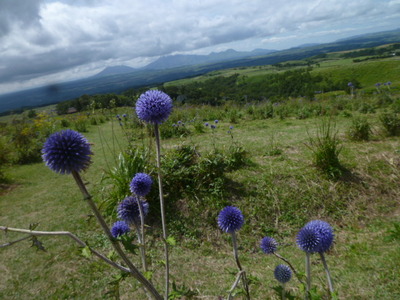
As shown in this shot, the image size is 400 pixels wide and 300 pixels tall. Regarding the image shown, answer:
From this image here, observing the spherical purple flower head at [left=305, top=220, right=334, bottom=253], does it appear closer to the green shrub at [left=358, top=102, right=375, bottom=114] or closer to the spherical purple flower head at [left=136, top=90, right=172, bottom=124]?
the spherical purple flower head at [left=136, top=90, right=172, bottom=124]

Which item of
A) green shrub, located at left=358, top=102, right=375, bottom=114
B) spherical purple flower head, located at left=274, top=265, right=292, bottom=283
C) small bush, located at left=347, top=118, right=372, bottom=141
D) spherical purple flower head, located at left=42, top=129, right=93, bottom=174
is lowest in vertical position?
green shrub, located at left=358, top=102, right=375, bottom=114

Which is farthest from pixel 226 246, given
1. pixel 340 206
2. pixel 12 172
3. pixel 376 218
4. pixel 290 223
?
pixel 12 172

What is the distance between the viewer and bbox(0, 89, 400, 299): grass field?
3506mm

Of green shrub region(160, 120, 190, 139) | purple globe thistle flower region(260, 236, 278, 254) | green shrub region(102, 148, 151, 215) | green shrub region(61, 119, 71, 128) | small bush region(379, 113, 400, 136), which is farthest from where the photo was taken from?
green shrub region(61, 119, 71, 128)

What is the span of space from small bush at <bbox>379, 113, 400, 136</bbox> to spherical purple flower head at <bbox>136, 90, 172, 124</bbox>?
787 cm

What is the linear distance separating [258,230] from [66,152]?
411cm

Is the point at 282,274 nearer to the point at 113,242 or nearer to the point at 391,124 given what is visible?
the point at 113,242

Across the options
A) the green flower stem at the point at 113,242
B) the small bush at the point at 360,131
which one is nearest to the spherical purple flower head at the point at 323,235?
the green flower stem at the point at 113,242

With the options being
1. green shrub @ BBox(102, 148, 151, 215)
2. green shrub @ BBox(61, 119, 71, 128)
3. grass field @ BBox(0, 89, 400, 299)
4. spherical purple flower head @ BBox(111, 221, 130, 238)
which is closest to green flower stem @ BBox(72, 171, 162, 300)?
grass field @ BBox(0, 89, 400, 299)

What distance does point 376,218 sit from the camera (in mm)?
4895

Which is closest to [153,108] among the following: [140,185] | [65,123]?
[140,185]

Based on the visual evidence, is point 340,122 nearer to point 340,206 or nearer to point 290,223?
point 340,206

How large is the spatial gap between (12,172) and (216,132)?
27.0 ft

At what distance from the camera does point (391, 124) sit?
7.20 m
